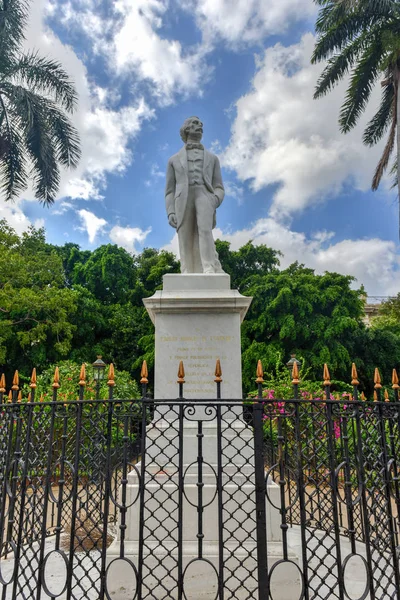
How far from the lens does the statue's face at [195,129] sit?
5.59m

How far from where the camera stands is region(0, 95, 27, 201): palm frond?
14.7m

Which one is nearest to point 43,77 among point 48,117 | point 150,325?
point 48,117

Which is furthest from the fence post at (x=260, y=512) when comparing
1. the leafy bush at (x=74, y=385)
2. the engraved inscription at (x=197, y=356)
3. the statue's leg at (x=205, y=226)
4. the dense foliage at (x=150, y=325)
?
the dense foliage at (x=150, y=325)

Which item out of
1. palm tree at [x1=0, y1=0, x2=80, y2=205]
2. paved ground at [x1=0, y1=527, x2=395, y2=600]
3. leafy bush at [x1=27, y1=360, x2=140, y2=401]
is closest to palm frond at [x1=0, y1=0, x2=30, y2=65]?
palm tree at [x1=0, y1=0, x2=80, y2=205]

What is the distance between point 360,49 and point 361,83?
1199 millimetres

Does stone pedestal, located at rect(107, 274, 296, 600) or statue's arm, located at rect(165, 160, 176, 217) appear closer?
stone pedestal, located at rect(107, 274, 296, 600)

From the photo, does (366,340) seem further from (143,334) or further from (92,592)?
(92,592)

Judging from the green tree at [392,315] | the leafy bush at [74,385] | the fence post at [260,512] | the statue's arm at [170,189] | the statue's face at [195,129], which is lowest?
the fence post at [260,512]

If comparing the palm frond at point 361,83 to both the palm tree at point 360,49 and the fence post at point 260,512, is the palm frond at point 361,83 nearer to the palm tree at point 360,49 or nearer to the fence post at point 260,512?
the palm tree at point 360,49

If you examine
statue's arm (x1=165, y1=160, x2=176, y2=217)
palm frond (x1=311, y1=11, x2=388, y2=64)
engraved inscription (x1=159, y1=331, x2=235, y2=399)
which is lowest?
engraved inscription (x1=159, y1=331, x2=235, y2=399)

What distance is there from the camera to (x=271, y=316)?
54.7 ft

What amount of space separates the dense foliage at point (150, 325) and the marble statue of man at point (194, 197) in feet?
31.4

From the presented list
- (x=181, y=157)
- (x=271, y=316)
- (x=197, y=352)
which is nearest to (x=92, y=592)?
(x=197, y=352)

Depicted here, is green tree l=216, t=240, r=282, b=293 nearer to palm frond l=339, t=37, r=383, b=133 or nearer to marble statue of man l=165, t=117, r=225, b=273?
palm frond l=339, t=37, r=383, b=133
